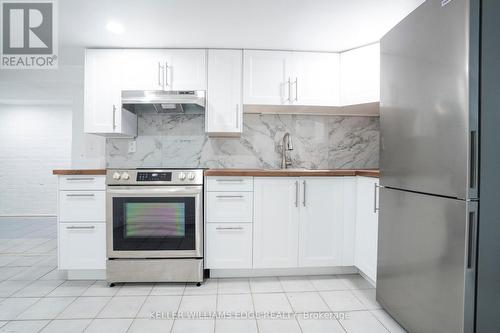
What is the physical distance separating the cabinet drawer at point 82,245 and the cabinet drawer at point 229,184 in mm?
962

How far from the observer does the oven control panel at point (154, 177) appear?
2215mm

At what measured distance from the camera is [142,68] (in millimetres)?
2537

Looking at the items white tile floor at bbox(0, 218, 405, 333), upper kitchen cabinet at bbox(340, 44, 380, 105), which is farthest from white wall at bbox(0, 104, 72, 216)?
upper kitchen cabinet at bbox(340, 44, 380, 105)

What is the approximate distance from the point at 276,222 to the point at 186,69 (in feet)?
5.37

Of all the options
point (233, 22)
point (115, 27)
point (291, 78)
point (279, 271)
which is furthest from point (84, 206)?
point (291, 78)

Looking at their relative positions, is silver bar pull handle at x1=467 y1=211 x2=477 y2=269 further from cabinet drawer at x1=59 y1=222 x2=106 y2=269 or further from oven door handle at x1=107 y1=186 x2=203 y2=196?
cabinet drawer at x1=59 y1=222 x2=106 y2=269

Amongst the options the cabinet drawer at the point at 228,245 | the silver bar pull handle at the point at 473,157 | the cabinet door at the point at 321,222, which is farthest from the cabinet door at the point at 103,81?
the silver bar pull handle at the point at 473,157

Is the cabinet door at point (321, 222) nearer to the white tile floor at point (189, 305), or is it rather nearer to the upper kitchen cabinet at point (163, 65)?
the white tile floor at point (189, 305)

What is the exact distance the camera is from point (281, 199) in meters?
2.31

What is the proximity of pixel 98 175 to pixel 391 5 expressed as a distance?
2563 millimetres

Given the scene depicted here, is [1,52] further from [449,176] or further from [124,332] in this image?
[449,176]

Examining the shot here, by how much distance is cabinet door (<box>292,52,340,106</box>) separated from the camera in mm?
2605

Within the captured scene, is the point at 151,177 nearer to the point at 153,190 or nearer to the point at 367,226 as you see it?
the point at 153,190

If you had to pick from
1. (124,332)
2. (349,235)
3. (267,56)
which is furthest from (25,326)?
(267,56)
